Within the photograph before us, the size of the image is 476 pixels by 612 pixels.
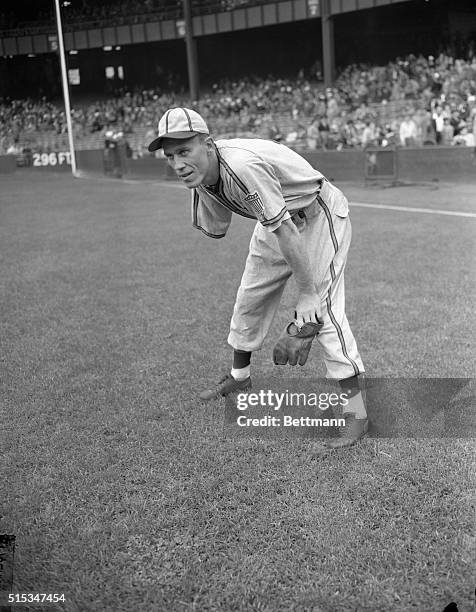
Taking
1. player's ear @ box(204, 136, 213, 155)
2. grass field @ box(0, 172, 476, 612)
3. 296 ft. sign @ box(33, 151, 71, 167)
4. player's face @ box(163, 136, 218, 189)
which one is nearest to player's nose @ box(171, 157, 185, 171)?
player's face @ box(163, 136, 218, 189)

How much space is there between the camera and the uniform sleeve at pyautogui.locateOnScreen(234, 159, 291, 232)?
263 cm

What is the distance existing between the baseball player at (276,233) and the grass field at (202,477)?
1.27 ft

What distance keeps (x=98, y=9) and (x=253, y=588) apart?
139ft

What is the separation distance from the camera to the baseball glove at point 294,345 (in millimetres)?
2766

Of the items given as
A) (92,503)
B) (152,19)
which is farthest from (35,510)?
(152,19)

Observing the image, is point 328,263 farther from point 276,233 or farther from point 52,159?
point 52,159

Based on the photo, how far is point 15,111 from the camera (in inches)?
1629

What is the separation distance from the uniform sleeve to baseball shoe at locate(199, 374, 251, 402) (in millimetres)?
1371

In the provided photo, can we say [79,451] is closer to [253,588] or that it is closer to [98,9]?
[253,588]

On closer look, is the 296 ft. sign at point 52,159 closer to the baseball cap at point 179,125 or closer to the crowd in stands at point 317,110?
the crowd in stands at point 317,110

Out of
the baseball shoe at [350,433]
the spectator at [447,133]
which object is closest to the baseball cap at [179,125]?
the baseball shoe at [350,433]

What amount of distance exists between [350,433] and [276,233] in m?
1.08

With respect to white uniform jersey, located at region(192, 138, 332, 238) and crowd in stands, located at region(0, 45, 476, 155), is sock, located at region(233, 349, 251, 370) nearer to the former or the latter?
white uniform jersey, located at region(192, 138, 332, 238)

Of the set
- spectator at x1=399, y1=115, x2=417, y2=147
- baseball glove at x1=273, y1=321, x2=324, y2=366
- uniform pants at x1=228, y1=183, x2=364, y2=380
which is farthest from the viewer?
spectator at x1=399, y1=115, x2=417, y2=147
